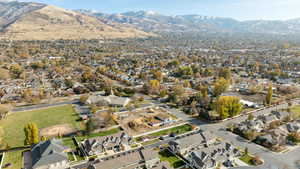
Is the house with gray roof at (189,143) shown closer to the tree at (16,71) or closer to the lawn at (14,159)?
the lawn at (14,159)

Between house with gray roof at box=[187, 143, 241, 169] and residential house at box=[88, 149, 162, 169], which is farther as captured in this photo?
house with gray roof at box=[187, 143, 241, 169]

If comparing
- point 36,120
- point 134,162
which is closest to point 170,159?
point 134,162

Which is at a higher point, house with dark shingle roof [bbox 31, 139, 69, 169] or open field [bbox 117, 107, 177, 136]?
house with dark shingle roof [bbox 31, 139, 69, 169]

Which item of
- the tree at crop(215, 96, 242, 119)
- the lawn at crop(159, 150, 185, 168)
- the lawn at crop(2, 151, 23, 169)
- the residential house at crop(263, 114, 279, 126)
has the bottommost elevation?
the lawn at crop(2, 151, 23, 169)

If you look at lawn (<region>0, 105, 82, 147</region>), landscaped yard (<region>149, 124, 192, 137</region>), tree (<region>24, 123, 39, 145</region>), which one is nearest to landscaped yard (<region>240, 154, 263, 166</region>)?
landscaped yard (<region>149, 124, 192, 137</region>)

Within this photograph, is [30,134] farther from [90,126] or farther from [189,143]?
[189,143]

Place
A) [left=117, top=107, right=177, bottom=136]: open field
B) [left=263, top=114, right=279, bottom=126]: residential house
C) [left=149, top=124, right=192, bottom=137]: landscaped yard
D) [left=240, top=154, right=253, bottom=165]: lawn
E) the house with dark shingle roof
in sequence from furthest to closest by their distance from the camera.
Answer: [left=263, top=114, right=279, bottom=126]: residential house → [left=117, top=107, right=177, bottom=136]: open field → [left=149, top=124, right=192, bottom=137]: landscaped yard → [left=240, top=154, right=253, bottom=165]: lawn → the house with dark shingle roof

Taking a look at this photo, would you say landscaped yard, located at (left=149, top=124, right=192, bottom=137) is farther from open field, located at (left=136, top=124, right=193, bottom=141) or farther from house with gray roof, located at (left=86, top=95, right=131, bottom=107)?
house with gray roof, located at (left=86, top=95, right=131, bottom=107)
